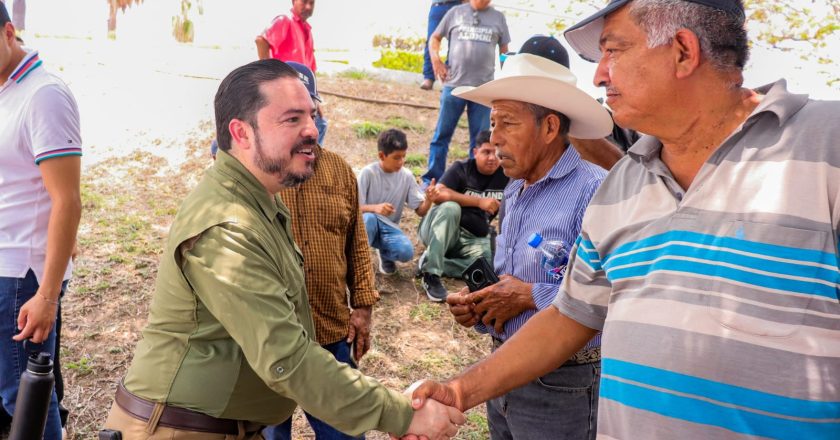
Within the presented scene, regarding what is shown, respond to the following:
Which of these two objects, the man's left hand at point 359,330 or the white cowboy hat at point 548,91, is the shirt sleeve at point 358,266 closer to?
the man's left hand at point 359,330

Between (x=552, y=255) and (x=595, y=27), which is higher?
(x=595, y=27)

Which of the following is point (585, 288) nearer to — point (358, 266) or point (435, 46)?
point (358, 266)

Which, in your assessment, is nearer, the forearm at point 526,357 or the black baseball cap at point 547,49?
the forearm at point 526,357

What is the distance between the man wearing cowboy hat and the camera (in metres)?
2.55

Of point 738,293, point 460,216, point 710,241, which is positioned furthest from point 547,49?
point 460,216

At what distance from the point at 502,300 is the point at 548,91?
35.3 inches

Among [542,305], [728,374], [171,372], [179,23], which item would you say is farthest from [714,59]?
[179,23]

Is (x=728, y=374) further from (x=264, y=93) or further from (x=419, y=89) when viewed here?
(x=419, y=89)

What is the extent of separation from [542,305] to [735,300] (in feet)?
3.65

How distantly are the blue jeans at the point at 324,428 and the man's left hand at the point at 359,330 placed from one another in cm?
5

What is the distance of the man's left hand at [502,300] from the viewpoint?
8.57 ft

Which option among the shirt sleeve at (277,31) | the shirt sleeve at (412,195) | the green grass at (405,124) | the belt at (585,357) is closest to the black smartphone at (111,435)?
the belt at (585,357)

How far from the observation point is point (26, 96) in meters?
2.88

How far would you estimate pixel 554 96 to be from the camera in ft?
9.04
